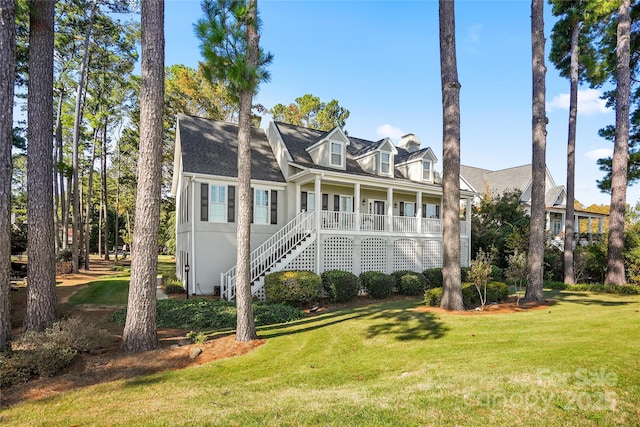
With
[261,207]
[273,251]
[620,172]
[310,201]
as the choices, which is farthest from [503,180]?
[273,251]

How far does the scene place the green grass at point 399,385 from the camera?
3.65 meters

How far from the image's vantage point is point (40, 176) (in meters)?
7.30

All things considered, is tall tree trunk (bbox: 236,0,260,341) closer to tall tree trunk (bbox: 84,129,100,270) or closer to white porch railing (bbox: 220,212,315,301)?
white porch railing (bbox: 220,212,315,301)

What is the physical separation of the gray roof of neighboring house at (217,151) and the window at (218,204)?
2.28 ft

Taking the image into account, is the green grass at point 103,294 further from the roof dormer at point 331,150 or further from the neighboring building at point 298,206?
the roof dormer at point 331,150

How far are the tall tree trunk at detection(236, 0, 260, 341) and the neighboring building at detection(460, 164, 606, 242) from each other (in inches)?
994

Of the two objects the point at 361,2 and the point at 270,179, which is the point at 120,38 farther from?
the point at 361,2

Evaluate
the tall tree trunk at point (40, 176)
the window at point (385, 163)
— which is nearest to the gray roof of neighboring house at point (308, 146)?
the window at point (385, 163)

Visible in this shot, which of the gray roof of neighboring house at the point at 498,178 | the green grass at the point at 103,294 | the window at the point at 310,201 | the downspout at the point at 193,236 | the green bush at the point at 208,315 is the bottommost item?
the green grass at the point at 103,294

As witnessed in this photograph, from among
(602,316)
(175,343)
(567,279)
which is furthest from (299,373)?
(567,279)

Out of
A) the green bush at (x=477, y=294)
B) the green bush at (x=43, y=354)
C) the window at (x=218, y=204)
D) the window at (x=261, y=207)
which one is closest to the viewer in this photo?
the green bush at (x=43, y=354)

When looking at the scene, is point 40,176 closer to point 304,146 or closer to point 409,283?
point 304,146

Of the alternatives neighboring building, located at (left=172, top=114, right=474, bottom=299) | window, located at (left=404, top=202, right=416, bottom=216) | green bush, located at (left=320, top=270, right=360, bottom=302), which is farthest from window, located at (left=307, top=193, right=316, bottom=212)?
window, located at (left=404, top=202, right=416, bottom=216)

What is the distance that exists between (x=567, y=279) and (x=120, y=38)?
30.8m
